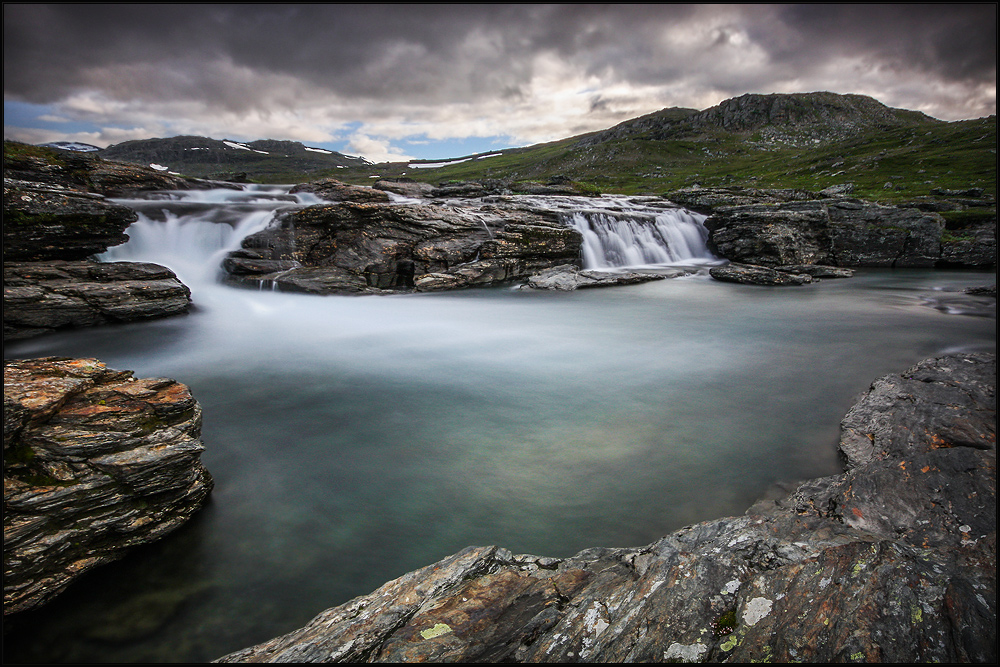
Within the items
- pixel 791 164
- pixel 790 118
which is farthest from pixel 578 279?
pixel 790 118

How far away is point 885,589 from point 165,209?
22.8 m

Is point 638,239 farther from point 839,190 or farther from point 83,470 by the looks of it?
point 839,190

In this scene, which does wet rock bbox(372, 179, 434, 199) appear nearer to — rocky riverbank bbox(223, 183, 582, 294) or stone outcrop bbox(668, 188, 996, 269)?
rocky riverbank bbox(223, 183, 582, 294)

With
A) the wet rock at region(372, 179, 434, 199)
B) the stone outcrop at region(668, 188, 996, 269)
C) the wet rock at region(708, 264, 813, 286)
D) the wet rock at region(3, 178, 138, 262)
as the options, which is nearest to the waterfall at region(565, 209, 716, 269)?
the stone outcrop at region(668, 188, 996, 269)

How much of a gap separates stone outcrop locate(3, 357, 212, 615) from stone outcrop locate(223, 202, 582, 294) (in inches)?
442

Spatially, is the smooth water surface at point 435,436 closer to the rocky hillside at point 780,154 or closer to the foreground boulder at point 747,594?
the foreground boulder at point 747,594

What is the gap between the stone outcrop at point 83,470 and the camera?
347cm

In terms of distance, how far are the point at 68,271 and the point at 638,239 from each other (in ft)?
79.1

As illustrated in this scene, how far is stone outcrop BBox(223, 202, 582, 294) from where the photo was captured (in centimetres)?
1585

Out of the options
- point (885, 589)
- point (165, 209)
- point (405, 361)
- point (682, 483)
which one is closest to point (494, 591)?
point (885, 589)

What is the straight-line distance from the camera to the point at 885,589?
2.40m

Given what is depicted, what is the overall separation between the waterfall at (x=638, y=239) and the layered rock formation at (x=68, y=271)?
692 inches

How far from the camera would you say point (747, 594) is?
258 cm

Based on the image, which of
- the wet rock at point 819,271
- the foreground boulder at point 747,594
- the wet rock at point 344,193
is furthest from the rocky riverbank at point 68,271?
the wet rock at point 819,271
